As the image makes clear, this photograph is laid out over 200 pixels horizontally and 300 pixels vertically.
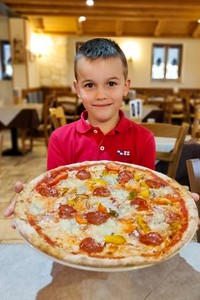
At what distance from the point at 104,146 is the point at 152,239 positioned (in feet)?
1.84

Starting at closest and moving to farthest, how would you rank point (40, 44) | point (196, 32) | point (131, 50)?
point (40, 44) → point (196, 32) → point (131, 50)

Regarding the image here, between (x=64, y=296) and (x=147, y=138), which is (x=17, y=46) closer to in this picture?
(x=147, y=138)

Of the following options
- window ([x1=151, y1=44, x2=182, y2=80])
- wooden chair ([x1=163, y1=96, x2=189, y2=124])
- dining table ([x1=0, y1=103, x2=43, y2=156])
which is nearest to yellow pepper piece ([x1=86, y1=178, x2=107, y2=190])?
dining table ([x1=0, y1=103, x2=43, y2=156])

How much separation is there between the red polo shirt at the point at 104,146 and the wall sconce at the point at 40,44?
7.81 m

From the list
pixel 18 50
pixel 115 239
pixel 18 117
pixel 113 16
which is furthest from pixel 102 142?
pixel 113 16

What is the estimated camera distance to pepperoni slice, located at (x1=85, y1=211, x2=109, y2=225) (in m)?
0.75

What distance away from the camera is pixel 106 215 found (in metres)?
0.78

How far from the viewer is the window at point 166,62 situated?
10000 mm

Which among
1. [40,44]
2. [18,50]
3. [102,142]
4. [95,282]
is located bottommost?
[95,282]

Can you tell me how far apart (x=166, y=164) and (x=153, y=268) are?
180 cm

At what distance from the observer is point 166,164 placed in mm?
2555

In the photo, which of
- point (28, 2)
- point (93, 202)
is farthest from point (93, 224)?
point (28, 2)

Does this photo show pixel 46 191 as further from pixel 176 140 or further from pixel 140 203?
pixel 176 140

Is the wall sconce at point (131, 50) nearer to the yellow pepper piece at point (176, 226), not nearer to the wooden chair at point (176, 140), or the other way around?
the wooden chair at point (176, 140)
